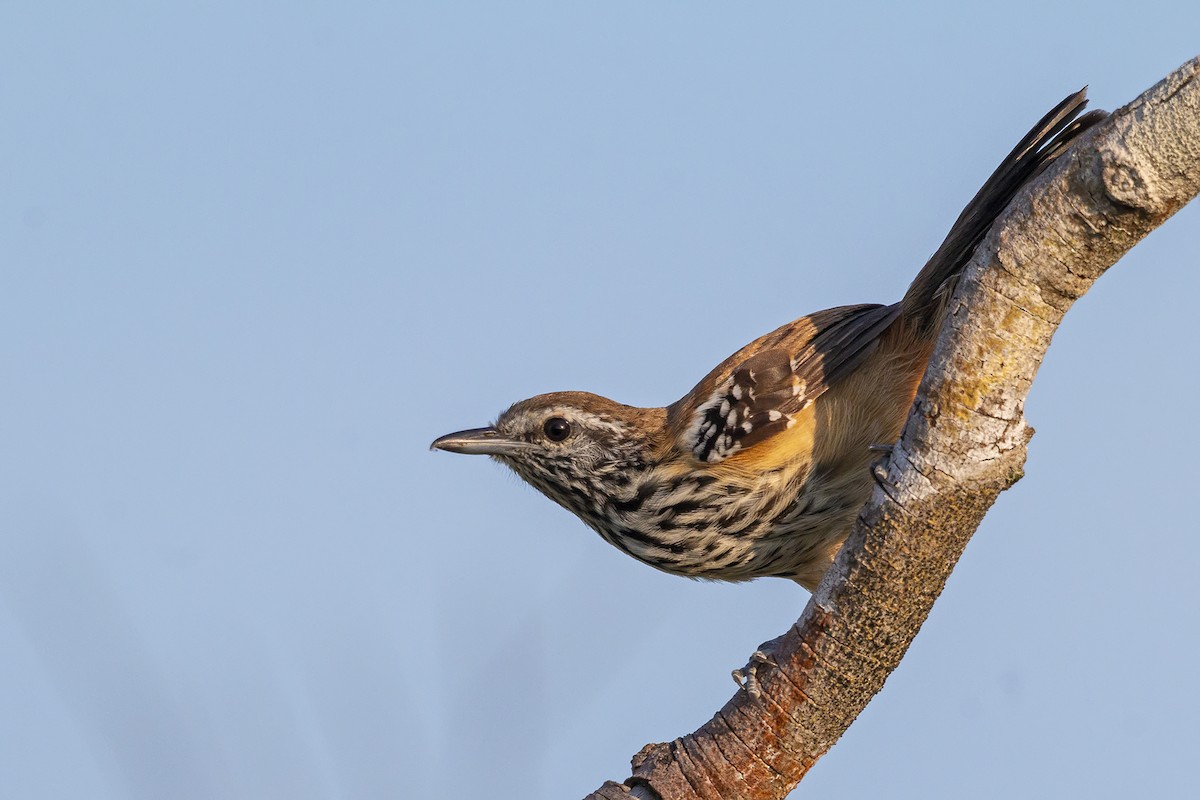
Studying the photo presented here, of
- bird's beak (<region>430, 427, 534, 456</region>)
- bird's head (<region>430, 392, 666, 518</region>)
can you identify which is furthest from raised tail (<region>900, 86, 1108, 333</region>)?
bird's beak (<region>430, 427, 534, 456</region>)

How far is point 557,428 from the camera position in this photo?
701 centimetres

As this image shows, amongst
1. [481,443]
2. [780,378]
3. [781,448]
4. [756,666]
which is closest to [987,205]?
[780,378]

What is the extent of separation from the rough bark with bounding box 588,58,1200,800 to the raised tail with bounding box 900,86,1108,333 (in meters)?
0.48

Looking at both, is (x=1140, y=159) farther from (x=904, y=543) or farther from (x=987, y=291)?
(x=904, y=543)

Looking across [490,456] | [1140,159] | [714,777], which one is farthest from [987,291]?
[490,456]

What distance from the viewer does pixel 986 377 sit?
409 cm

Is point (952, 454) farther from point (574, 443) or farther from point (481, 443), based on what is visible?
point (481, 443)

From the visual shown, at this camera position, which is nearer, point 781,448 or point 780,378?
point 781,448

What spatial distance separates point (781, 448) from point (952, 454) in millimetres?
1961

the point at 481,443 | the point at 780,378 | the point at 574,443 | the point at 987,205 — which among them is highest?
the point at 481,443

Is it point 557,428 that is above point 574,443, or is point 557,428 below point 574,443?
above

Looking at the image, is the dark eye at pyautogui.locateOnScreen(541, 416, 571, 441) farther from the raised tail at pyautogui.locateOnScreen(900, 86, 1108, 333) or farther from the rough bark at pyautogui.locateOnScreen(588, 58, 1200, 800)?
the rough bark at pyautogui.locateOnScreen(588, 58, 1200, 800)

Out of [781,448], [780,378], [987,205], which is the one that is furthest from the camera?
[780,378]

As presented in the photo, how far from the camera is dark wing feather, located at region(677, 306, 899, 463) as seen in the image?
6.20 m
